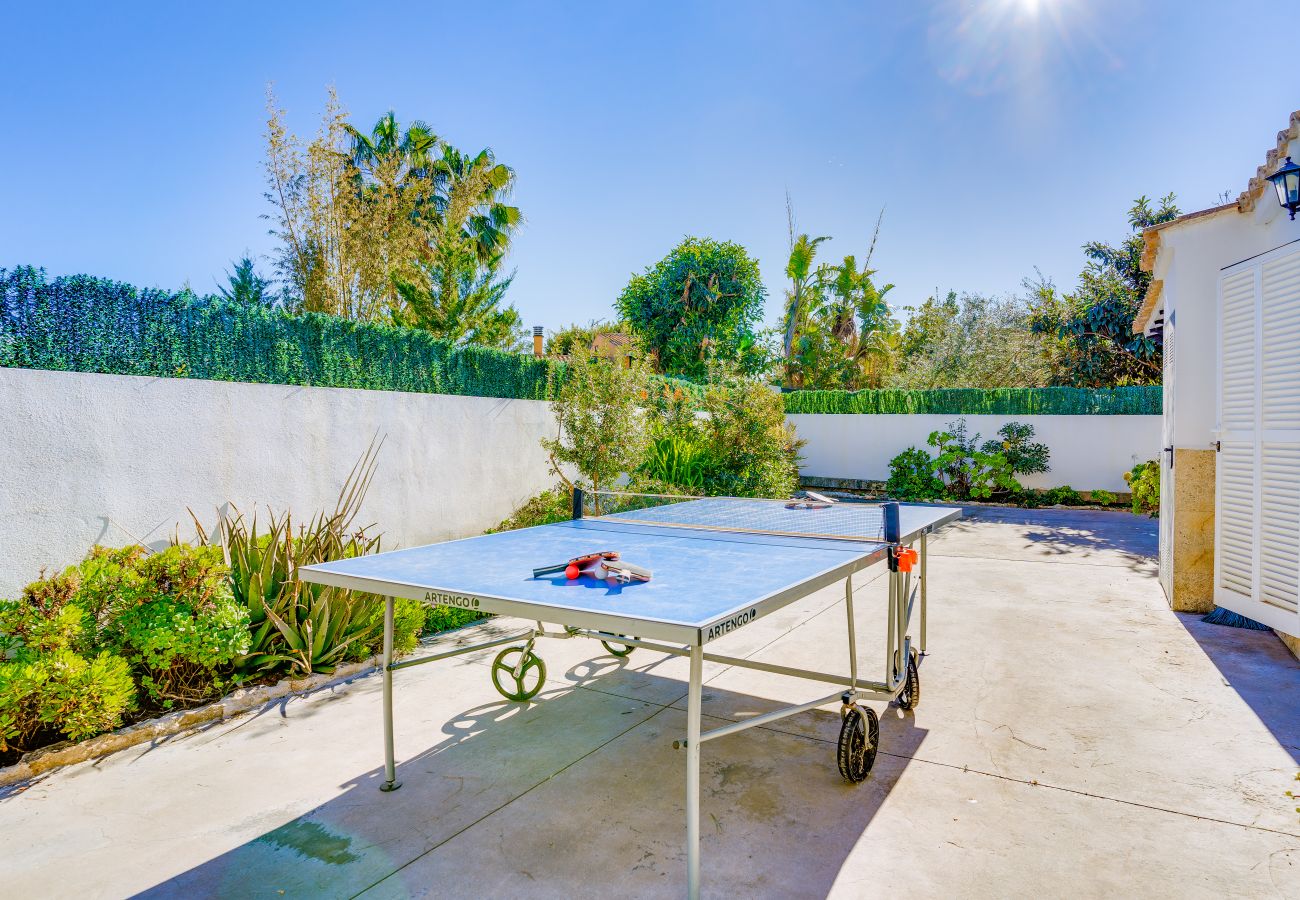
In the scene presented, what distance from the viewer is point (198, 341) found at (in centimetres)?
518

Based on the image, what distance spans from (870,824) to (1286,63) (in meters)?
9.16

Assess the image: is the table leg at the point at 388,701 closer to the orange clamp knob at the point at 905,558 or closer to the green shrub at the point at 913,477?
the orange clamp knob at the point at 905,558

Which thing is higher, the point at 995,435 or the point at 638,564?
the point at 995,435

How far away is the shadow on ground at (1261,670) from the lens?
367cm

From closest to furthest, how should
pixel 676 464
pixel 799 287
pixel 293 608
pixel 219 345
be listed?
pixel 293 608, pixel 219 345, pixel 676 464, pixel 799 287

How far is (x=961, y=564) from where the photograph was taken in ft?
26.5

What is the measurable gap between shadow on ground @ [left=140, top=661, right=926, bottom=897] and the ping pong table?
0.73 ft

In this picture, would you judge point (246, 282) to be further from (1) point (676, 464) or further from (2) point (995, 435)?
(2) point (995, 435)

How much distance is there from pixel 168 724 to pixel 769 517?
3839 mm

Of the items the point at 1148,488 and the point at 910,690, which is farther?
the point at 1148,488

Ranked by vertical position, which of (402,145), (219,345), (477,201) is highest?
(402,145)

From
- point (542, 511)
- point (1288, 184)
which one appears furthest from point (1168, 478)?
point (542, 511)

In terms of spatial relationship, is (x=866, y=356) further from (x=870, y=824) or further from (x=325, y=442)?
(x=870, y=824)

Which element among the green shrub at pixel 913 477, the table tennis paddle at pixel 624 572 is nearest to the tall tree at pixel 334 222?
the table tennis paddle at pixel 624 572
